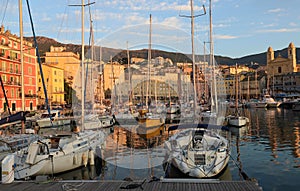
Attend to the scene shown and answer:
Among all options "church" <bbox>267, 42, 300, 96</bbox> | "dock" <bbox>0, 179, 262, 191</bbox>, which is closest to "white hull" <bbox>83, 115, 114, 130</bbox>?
"dock" <bbox>0, 179, 262, 191</bbox>

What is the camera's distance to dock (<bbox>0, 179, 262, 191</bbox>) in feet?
33.3

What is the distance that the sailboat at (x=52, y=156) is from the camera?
45.0ft

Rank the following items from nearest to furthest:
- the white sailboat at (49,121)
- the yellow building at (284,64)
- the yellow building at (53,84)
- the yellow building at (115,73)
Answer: the white sailboat at (49,121)
the yellow building at (115,73)
the yellow building at (53,84)
the yellow building at (284,64)

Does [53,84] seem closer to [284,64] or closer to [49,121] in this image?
[49,121]

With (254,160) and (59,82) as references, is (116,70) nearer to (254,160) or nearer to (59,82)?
(59,82)

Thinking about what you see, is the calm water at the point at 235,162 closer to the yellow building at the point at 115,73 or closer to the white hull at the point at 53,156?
the white hull at the point at 53,156

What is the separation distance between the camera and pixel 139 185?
10438mm

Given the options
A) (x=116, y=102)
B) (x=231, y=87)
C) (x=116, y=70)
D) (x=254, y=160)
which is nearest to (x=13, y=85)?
(x=116, y=102)

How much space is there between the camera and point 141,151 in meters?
22.6

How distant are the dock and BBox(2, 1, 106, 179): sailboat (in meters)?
1.42

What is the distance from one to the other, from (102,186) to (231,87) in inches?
5662

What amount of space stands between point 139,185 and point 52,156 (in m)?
6.22

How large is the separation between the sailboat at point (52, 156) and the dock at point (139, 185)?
142 centimetres

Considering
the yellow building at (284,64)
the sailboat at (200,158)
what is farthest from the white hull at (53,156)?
the yellow building at (284,64)
